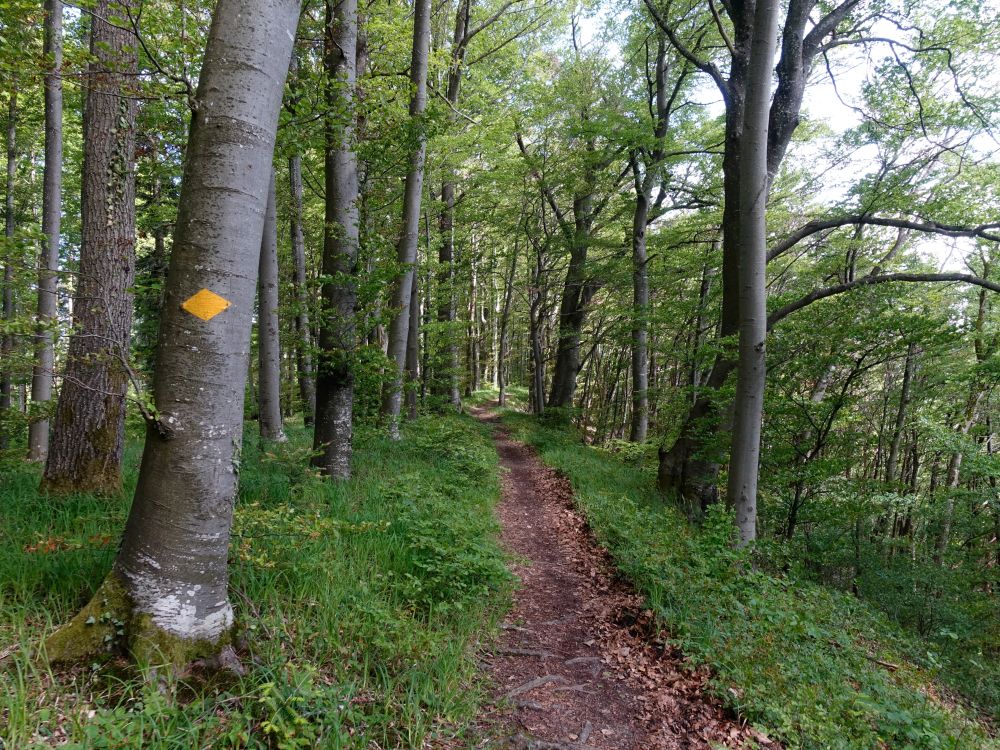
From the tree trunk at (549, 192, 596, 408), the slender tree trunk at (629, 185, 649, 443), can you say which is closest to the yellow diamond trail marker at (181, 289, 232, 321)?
the slender tree trunk at (629, 185, 649, 443)

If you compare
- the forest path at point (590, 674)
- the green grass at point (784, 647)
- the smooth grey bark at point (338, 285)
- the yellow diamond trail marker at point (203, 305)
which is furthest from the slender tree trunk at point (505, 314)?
the yellow diamond trail marker at point (203, 305)

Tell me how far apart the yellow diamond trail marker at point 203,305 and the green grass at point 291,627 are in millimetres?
1549

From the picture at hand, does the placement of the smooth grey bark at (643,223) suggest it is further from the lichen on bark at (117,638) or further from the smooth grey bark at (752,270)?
the lichen on bark at (117,638)

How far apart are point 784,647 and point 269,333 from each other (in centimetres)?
822

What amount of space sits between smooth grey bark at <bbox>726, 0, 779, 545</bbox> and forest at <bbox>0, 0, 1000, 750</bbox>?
0.12 ft

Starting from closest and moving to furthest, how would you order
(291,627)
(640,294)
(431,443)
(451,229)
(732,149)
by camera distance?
(291,627) < (732,149) < (431,443) < (640,294) < (451,229)

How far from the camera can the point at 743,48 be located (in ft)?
21.6

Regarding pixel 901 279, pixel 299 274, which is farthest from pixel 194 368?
pixel 299 274

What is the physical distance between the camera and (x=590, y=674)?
3.55 metres

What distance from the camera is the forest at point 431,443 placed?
85.0 inches

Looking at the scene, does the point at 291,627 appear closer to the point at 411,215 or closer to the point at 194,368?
the point at 194,368

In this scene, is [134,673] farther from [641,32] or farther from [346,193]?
[641,32]

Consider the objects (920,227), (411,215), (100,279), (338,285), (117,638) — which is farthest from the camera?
(411,215)

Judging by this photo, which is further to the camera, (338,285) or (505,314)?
(505,314)
